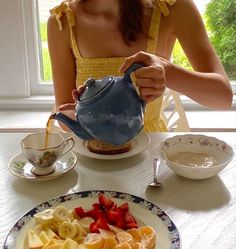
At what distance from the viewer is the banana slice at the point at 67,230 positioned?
1.97ft

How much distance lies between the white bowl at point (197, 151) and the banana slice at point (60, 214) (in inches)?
8.8

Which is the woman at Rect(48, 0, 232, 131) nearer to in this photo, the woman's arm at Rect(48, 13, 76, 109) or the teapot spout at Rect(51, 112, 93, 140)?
the woman's arm at Rect(48, 13, 76, 109)

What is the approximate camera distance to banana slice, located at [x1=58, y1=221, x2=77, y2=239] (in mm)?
602

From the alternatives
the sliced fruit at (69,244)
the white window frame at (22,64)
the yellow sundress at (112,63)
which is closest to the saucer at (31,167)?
the sliced fruit at (69,244)

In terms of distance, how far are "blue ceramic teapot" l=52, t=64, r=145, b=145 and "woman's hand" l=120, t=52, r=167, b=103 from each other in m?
0.02

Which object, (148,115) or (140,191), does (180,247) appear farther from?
(148,115)

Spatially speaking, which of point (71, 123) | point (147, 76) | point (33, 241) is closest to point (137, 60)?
point (147, 76)

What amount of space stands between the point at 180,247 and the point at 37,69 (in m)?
1.26

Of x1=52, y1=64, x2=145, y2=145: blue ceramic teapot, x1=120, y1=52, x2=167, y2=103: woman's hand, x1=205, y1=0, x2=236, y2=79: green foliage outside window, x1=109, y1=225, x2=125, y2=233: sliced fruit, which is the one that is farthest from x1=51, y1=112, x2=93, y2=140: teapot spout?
x1=205, y1=0, x2=236, y2=79: green foliage outside window

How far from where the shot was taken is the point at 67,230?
1.99 feet

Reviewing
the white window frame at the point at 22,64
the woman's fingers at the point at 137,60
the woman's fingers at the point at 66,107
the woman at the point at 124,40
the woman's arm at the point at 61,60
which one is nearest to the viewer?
the woman's fingers at the point at 137,60

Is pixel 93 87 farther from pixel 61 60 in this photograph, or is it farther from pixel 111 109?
pixel 61 60

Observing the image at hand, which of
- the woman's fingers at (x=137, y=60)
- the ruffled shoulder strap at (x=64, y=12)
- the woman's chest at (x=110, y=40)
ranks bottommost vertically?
the woman's chest at (x=110, y=40)

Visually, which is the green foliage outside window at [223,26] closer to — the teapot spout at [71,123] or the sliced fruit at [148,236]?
the teapot spout at [71,123]
